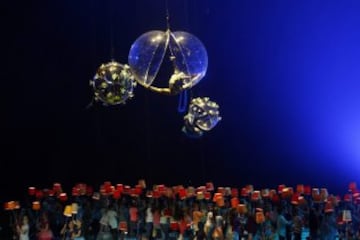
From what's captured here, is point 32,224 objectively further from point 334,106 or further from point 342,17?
point 342,17

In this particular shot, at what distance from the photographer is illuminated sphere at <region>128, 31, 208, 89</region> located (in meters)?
3.69

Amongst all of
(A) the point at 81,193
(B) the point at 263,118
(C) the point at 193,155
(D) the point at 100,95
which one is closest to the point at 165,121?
(C) the point at 193,155

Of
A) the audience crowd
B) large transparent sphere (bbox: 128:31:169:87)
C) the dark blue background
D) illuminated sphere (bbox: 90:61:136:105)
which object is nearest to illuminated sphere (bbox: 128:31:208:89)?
large transparent sphere (bbox: 128:31:169:87)

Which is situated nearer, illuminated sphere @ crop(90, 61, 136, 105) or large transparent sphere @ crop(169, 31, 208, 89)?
large transparent sphere @ crop(169, 31, 208, 89)

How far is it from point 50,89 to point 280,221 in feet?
10.3

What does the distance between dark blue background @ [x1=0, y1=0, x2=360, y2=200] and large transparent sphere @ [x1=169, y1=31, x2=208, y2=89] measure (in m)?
2.93

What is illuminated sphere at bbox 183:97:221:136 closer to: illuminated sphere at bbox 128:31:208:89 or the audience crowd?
the audience crowd

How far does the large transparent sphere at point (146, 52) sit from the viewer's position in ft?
12.1

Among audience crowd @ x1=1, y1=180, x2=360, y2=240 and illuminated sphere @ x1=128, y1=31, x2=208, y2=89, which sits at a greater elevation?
illuminated sphere @ x1=128, y1=31, x2=208, y2=89

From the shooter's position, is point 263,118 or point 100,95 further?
point 263,118

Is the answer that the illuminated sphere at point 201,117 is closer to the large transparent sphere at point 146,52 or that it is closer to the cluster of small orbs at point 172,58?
the cluster of small orbs at point 172,58

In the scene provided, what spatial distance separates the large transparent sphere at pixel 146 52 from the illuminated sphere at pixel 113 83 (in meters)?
0.73

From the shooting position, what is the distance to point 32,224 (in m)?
5.80

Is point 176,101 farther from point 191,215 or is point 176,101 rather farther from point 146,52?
point 146,52
